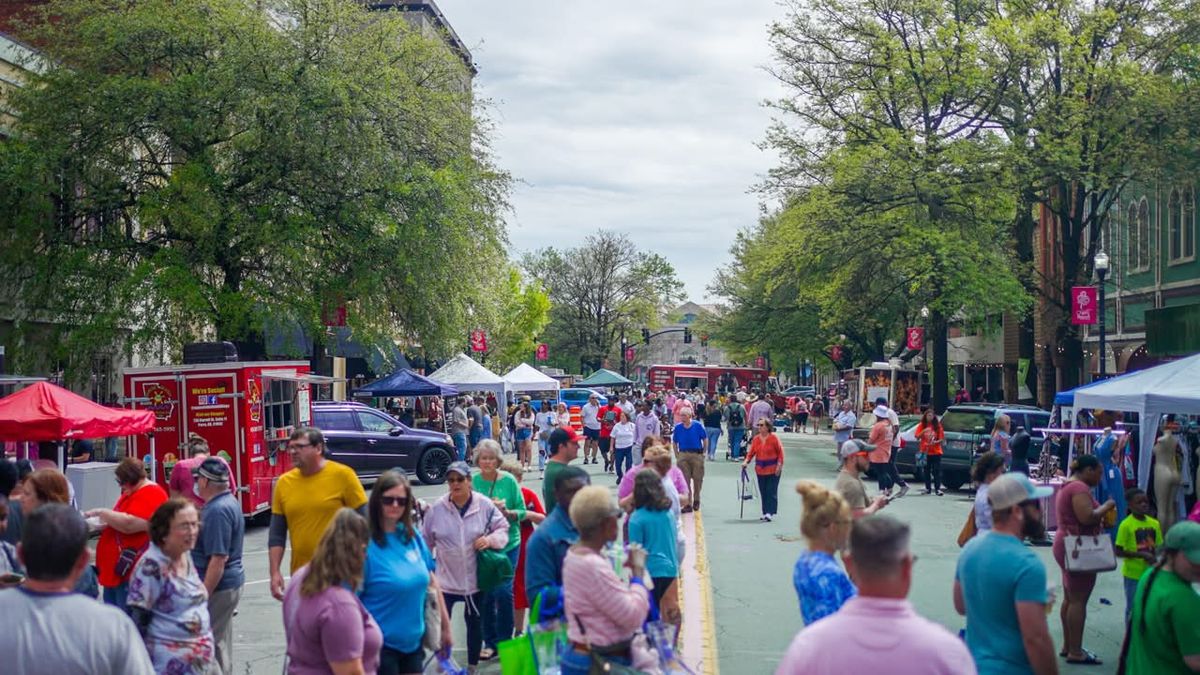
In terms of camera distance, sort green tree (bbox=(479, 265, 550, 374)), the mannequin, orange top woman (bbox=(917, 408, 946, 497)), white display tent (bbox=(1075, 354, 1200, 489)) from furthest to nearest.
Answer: green tree (bbox=(479, 265, 550, 374)) < orange top woman (bbox=(917, 408, 946, 497)) < white display tent (bbox=(1075, 354, 1200, 489)) < the mannequin

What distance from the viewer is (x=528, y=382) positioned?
129ft

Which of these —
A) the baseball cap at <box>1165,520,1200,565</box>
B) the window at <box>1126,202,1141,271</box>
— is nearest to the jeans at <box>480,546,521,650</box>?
the baseball cap at <box>1165,520,1200,565</box>

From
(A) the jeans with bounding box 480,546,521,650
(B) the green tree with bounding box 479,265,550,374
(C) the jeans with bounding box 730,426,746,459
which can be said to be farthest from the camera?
(B) the green tree with bounding box 479,265,550,374

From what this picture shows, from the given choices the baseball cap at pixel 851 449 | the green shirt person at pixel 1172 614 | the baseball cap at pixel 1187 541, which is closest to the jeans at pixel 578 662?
the green shirt person at pixel 1172 614

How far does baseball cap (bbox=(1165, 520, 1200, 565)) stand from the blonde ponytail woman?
4.59 ft

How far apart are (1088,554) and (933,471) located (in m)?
14.4

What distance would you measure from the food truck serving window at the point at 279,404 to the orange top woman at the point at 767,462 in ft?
23.9

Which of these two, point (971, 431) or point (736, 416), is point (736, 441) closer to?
point (736, 416)

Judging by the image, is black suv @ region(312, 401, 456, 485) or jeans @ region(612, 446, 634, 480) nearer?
jeans @ region(612, 446, 634, 480)

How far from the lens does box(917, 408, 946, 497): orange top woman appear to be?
23188 millimetres

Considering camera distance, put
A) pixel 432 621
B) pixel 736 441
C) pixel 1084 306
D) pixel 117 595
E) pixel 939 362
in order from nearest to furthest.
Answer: pixel 432 621 → pixel 117 595 → pixel 1084 306 → pixel 736 441 → pixel 939 362

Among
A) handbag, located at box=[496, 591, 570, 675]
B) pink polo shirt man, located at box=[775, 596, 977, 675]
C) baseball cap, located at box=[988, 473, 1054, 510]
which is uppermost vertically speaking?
baseball cap, located at box=[988, 473, 1054, 510]

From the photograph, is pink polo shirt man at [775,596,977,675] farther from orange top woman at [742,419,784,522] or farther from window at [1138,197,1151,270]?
window at [1138,197,1151,270]

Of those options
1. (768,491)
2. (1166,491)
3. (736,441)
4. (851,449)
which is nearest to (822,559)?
(851,449)
